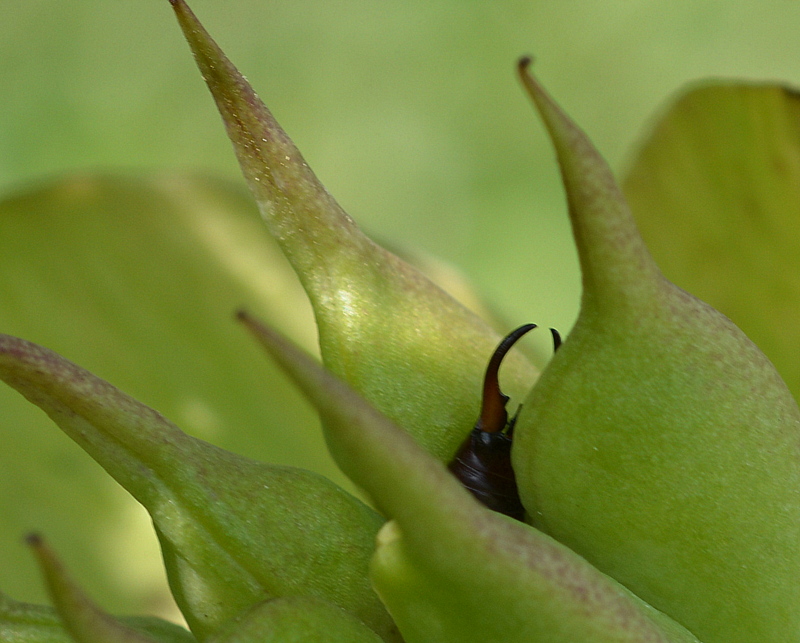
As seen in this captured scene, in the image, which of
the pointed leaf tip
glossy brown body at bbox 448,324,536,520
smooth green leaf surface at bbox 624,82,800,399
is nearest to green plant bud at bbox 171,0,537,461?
glossy brown body at bbox 448,324,536,520

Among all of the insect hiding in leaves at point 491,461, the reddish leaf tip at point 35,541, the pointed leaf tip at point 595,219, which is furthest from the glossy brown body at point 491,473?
the reddish leaf tip at point 35,541

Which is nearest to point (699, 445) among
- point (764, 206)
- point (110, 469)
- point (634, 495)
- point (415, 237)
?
point (634, 495)

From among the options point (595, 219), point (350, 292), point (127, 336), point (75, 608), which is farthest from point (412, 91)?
point (75, 608)

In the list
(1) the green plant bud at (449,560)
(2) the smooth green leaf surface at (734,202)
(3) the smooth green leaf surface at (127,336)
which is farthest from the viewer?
(3) the smooth green leaf surface at (127,336)

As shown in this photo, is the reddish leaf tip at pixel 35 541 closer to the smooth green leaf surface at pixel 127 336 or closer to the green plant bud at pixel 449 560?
the green plant bud at pixel 449 560

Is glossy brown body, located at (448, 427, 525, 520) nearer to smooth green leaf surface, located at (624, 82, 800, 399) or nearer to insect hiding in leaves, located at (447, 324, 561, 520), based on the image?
insect hiding in leaves, located at (447, 324, 561, 520)

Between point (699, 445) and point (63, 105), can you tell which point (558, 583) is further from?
point (63, 105)

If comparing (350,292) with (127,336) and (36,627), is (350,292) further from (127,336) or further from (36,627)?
(127,336)
